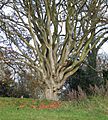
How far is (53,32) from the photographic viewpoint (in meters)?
21.9

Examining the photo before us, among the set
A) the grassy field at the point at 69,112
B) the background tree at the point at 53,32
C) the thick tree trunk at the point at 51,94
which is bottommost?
the grassy field at the point at 69,112

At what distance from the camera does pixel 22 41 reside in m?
21.8

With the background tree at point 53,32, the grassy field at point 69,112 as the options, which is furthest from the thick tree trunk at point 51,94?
the grassy field at point 69,112

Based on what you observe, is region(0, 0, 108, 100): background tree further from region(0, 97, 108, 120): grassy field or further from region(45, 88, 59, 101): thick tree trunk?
region(0, 97, 108, 120): grassy field

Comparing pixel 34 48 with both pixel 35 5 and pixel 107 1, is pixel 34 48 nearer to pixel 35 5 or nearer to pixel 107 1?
pixel 35 5

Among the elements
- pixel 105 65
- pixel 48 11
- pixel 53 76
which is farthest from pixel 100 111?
pixel 105 65

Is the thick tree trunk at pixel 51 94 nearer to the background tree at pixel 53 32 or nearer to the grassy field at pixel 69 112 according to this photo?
the background tree at pixel 53 32

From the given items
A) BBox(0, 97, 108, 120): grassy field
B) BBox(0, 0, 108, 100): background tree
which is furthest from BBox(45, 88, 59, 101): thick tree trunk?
BBox(0, 97, 108, 120): grassy field

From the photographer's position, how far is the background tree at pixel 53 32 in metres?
20.7

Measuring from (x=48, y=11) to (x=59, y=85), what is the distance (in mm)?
5309

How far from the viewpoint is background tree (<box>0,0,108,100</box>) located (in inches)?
815

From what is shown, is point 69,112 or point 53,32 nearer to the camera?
point 69,112

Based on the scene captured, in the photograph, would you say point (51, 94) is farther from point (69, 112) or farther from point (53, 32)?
point (69, 112)

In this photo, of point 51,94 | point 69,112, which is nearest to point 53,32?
point 51,94
